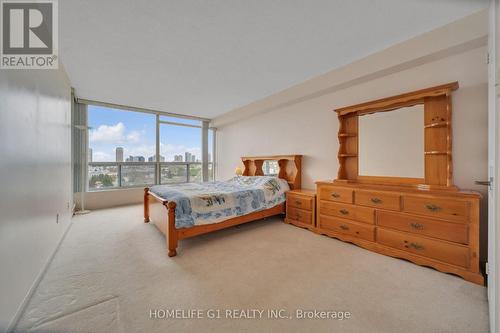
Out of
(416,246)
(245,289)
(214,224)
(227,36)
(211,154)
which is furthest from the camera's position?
(211,154)

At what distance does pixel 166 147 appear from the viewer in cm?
543

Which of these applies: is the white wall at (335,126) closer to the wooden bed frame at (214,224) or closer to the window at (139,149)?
the wooden bed frame at (214,224)

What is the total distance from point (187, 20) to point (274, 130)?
110 inches

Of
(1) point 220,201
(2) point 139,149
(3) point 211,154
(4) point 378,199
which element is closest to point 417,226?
(4) point 378,199

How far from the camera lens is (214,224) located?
2672 mm

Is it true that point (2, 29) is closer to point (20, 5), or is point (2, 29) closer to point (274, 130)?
point (20, 5)

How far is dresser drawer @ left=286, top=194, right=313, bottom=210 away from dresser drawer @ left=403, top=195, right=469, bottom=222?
1.24 m

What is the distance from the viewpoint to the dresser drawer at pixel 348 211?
2.38m

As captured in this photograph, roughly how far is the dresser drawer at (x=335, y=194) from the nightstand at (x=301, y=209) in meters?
0.23

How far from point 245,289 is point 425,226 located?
6.40ft

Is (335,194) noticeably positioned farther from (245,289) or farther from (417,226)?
(245,289)

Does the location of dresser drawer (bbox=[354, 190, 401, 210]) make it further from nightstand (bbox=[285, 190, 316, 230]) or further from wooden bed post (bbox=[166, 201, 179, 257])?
Result: wooden bed post (bbox=[166, 201, 179, 257])

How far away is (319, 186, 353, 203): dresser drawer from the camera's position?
259 cm

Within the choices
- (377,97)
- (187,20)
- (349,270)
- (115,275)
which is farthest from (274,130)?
(115,275)
